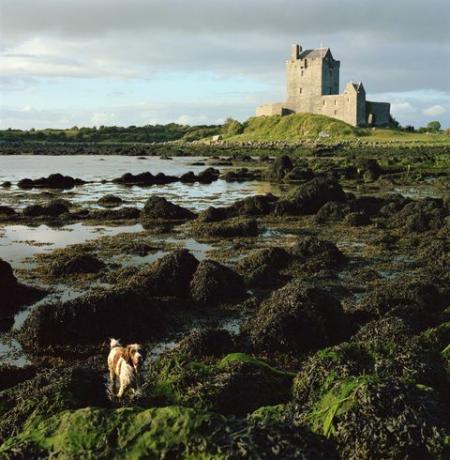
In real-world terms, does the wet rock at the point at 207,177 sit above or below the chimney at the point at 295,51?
below

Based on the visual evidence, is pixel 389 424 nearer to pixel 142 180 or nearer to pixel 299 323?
pixel 299 323

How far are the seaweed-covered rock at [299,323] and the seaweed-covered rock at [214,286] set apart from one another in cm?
193

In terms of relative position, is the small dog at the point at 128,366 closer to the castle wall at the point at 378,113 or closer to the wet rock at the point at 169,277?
the wet rock at the point at 169,277

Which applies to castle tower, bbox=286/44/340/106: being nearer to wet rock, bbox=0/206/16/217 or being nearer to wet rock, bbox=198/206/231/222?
wet rock, bbox=198/206/231/222

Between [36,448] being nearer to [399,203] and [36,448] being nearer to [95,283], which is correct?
[95,283]

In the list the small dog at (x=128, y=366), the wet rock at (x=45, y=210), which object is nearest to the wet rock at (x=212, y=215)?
the wet rock at (x=45, y=210)

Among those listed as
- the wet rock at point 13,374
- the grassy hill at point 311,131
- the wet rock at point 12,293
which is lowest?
the wet rock at point 13,374

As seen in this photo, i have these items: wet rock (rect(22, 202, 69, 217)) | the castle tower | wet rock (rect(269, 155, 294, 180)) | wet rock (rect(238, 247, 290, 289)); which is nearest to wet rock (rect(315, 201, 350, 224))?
wet rock (rect(238, 247, 290, 289))

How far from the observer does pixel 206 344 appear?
988 centimetres

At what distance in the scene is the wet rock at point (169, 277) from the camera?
1358 cm

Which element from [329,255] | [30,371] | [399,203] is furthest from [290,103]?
[30,371]

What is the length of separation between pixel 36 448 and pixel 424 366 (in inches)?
182

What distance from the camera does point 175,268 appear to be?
14.0 meters

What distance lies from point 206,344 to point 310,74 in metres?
102
